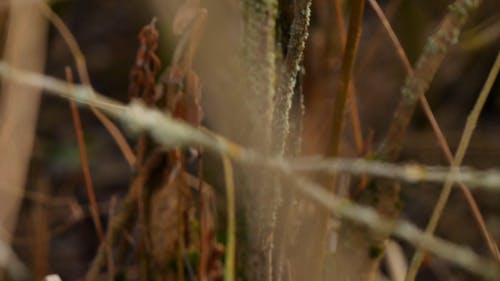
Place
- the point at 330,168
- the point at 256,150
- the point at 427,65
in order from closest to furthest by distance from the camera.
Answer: the point at 330,168 < the point at 256,150 < the point at 427,65

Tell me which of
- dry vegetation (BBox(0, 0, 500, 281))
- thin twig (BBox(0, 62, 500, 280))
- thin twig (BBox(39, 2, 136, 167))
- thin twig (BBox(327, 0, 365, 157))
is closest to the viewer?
thin twig (BBox(0, 62, 500, 280))

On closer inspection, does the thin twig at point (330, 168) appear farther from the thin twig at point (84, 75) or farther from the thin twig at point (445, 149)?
the thin twig at point (84, 75)

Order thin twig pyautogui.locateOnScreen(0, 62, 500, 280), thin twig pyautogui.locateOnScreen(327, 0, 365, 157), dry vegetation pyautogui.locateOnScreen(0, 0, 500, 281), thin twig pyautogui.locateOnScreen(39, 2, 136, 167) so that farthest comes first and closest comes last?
thin twig pyautogui.locateOnScreen(39, 2, 136, 167) < thin twig pyautogui.locateOnScreen(327, 0, 365, 157) < dry vegetation pyautogui.locateOnScreen(0, 0, 500, 281) < thin twig pyautogui.locateOnScreen(0, 62, 500, 280)

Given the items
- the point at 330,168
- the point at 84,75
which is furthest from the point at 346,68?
the point at 84,75

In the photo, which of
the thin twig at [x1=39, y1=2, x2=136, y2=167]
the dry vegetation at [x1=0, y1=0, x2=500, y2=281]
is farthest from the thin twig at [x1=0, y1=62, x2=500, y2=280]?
the thin twig at [x1=39, y1=2, x2=136, y2=167]

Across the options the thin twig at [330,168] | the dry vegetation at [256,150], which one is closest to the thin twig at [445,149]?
the dry vegetation at [256,150]

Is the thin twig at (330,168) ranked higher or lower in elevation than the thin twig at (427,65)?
lower

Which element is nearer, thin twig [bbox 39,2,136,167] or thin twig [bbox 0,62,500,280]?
thin twig [bbox 0,62,500,280]

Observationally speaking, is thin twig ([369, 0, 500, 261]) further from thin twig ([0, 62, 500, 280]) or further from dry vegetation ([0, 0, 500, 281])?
thin twig ([0, 62, 500, 280])

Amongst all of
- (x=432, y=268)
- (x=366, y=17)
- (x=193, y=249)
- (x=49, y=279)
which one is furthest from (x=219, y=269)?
(x=366, y=17)

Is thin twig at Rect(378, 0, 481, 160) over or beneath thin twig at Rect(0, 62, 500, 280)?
over

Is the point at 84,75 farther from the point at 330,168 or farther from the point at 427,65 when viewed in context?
the point at 330,168

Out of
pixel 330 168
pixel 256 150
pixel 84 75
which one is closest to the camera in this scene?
pixel 330 168

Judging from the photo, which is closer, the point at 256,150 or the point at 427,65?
the point at 256,150
